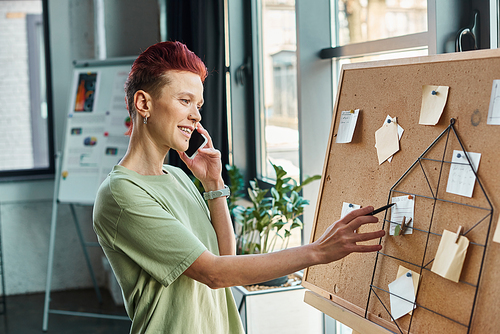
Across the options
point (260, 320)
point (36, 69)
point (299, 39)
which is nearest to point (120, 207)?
point (260, 320)

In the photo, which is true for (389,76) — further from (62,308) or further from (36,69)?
(36,69)

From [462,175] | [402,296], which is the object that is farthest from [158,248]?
[462,175]

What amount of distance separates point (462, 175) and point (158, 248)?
66 cm

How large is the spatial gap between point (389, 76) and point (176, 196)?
62 centimetres

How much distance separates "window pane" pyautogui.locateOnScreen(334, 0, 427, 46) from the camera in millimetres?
1671

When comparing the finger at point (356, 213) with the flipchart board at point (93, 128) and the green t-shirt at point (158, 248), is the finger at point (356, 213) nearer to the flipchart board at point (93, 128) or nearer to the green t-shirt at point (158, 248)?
the green t-shirt at point (158, 248)

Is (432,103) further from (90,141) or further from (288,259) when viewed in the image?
(90,141)

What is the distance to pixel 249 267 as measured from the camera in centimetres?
109

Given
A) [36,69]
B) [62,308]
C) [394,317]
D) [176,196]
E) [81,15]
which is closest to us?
[394,317]

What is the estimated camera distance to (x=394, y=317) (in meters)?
1.10

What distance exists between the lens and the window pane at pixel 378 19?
167 cm

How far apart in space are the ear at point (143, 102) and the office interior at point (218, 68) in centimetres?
80

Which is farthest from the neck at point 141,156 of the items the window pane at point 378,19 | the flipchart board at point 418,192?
the window pane at point 378,19

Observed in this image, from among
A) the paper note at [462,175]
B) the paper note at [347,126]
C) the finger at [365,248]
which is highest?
the paper note at [347,126]
